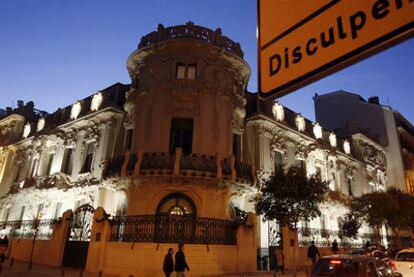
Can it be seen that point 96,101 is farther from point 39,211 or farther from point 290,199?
point 290,199

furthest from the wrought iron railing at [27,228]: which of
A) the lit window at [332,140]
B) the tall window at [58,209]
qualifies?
the lit window at [332,140]

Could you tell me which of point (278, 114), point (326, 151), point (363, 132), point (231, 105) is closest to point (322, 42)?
point (231, 105)

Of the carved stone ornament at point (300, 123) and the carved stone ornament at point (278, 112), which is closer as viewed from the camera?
the carved stone ornament at point (278, 112)

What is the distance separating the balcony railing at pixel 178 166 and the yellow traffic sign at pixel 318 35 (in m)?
16.6

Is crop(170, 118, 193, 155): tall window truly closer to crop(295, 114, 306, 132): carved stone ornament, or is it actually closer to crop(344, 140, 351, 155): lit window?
crop(295, 114, 306, 132): carved stone ornament

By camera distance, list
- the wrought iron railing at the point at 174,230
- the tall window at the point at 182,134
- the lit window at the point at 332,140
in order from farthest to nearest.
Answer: the lit window at the point at 332,140, the tall window at the point at 182,134, the wrought iron railing at the point at 174,230

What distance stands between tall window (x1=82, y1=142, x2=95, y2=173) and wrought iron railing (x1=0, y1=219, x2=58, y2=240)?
4497mm

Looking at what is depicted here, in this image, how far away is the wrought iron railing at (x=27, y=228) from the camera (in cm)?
2295

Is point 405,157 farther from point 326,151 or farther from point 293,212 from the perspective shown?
point 293,212

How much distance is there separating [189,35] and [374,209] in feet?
72.7

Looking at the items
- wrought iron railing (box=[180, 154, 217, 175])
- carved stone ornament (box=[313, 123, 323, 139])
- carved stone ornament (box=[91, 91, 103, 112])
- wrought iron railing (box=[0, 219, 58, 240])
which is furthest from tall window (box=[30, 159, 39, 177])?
carved stone ornament (box=[313, 123, 323, 139])

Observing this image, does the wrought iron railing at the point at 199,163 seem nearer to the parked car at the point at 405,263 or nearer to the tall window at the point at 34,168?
the parked car at the point at 405,263

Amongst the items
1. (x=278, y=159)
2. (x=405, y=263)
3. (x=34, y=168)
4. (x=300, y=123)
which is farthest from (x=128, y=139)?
(x=405, y=263)

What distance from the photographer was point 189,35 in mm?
22188
